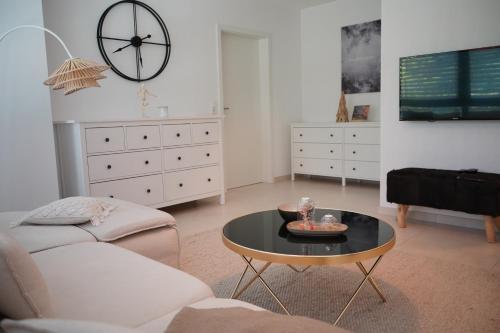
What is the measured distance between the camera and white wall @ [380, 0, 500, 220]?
11.0 feet

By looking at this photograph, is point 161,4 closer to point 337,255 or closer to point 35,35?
point 35,35

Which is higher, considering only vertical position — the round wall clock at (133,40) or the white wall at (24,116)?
the round wall clock at (133,40)

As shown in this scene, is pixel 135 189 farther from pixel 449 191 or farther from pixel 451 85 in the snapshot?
pixel 451 85

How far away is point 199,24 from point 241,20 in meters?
0.73

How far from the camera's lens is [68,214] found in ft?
7.41

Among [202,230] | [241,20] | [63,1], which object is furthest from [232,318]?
[241,20]

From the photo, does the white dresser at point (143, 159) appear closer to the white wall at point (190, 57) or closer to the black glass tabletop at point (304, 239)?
the white wall at point (190, 57)

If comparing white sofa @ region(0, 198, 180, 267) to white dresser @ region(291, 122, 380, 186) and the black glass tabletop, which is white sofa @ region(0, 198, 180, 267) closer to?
the black glass tabletop

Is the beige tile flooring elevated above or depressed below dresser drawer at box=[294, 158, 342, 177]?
below

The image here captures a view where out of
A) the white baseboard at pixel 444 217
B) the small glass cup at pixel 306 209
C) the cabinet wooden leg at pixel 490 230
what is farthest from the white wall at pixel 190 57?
the cabinet wooden leg at pixel 490 230

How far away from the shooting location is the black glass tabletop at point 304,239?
6.15 feet

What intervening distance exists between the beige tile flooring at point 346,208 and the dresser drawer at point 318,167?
0.16m

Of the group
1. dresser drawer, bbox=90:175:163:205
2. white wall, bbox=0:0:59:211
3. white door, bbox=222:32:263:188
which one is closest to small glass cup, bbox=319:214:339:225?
dresser drawer, bbox=90:175:163:205

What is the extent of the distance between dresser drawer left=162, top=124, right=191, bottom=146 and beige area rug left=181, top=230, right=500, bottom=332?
4.91 ft
